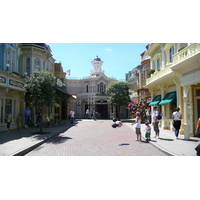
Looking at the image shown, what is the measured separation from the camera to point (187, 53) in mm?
9688

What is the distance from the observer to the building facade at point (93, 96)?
121ft

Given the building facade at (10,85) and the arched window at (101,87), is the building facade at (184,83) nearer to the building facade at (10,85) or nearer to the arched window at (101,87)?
the building facade at (10,85)

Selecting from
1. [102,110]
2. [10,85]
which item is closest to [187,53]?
[10,85]

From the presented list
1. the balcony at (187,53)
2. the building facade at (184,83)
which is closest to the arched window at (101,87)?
the building facade at (184,83)

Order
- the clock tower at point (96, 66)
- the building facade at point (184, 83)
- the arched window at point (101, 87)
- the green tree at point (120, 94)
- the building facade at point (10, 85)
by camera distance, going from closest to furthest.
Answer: the building facade at point (184, 83), the building facade at point (10, 85), the green tree at point (120, 94), the arched window at point (101, 87), the clock tower at point (96, 66)

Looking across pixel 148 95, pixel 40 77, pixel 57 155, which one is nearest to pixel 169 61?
pixel 148 95

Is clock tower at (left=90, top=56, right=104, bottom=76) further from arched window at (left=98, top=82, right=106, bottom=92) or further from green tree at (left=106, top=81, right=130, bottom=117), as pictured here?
green tree at (left=106, top=81, right=130, bottom=117)

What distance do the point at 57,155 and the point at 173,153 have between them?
4.13 metres

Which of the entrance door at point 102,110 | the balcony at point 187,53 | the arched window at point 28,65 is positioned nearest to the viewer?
the balcony at point 187,53

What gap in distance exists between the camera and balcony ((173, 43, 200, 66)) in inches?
349

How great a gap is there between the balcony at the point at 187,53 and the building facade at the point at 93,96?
85.7 ft

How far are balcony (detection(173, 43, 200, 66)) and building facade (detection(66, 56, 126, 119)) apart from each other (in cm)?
2613

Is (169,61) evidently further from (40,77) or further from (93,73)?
(93,73)

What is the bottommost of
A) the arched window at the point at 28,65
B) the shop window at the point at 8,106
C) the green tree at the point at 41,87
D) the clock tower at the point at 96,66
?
the shop window at the point at 8,106
